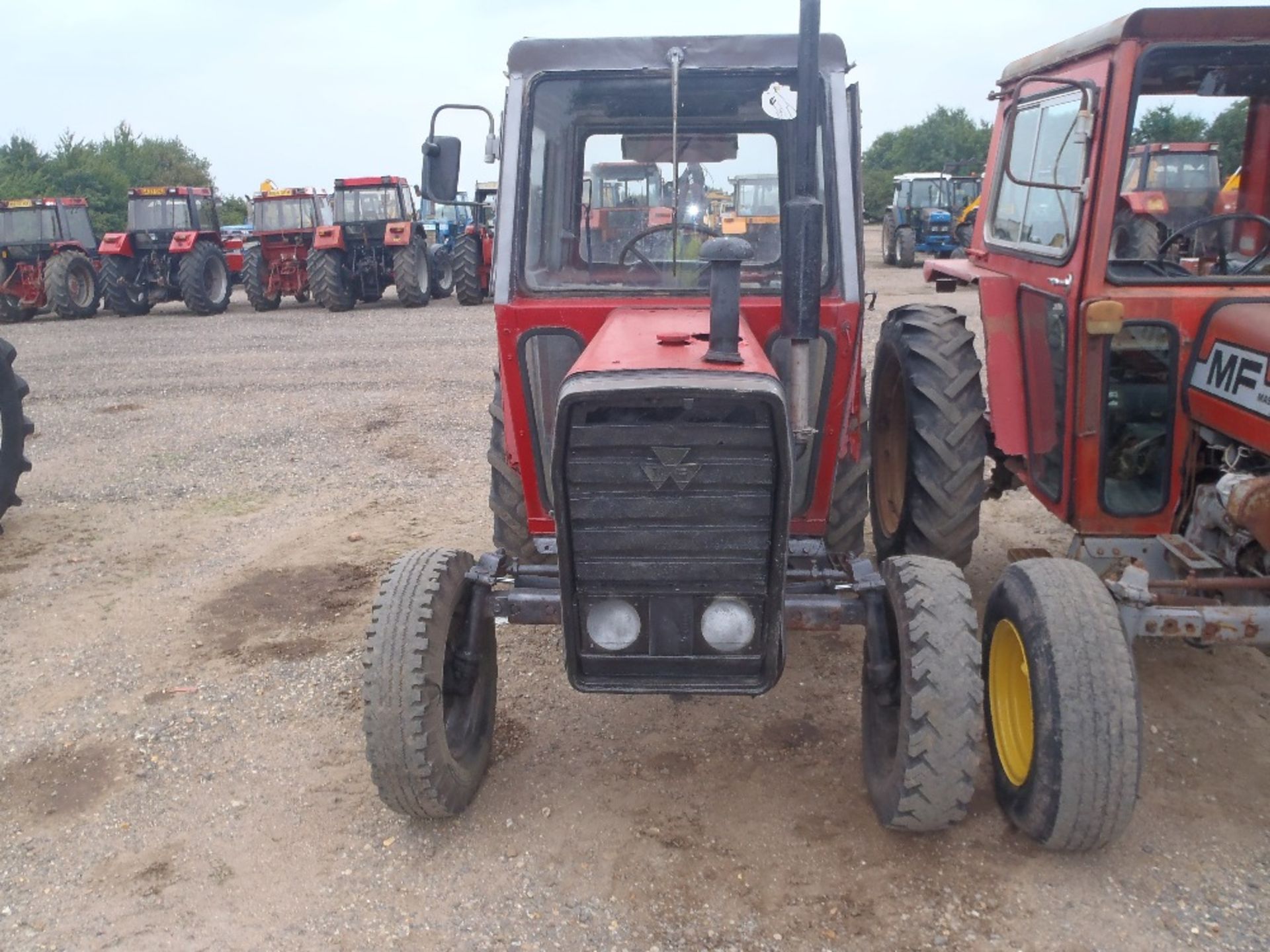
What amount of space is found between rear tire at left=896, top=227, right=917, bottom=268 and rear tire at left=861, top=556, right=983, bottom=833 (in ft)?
66.7

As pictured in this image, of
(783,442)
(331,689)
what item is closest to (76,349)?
(331,689)

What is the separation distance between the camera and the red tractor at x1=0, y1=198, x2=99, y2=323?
1709cm

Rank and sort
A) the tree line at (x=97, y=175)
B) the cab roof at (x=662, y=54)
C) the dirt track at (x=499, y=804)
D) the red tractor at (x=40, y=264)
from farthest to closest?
the tree line at (x=97, y=175) → the red tractor at (x=40, y=264) → the cab roof at (x=662, y=54) → the dirt track at (x=499, y=804)

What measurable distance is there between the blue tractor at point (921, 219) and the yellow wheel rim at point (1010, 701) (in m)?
20.0

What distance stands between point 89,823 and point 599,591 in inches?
69.7

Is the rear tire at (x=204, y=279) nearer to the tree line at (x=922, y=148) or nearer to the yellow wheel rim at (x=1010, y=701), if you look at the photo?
the yellow wheel rim at (x=1010, y=701)

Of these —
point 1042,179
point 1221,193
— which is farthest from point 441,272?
point 1042,179

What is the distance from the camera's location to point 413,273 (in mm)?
16984

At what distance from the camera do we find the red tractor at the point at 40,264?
17094mm

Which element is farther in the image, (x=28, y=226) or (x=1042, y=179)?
(x=28, y=226)

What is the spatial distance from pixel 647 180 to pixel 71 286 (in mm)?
16331

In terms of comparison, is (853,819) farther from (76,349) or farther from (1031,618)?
(76,349)

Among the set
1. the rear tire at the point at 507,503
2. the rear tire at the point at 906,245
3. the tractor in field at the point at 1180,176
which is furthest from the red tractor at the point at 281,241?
the rear tire at the point at 507,503

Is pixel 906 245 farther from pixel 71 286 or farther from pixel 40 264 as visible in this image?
pixel 40 264
